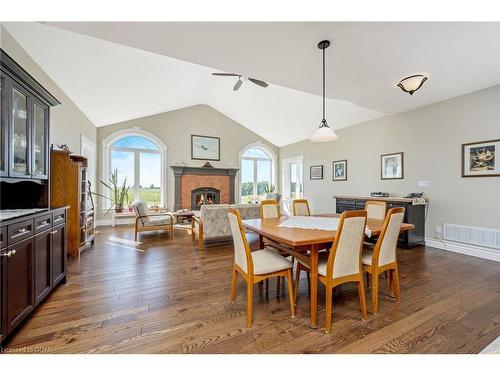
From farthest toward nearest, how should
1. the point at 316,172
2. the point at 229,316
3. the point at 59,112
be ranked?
the point at 316,172, the point at 59,112, the point at 229,316

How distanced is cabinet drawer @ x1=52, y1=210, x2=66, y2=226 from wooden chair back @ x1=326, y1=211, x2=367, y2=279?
2.60 m

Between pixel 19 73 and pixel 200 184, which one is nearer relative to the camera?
pixel 19 73

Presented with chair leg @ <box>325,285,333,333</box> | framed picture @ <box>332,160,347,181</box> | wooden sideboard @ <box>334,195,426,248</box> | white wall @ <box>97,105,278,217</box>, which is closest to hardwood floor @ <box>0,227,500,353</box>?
chair leg @ <box>325,285,333,333</box>

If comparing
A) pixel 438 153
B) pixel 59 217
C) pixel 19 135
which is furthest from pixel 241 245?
pixel 438 153

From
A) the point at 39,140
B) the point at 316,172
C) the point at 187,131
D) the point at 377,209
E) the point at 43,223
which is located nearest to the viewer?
the point at 43,223

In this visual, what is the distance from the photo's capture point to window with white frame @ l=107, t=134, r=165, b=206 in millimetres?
6238

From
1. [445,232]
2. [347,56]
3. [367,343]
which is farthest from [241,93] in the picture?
[367,343]

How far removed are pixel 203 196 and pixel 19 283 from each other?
18.1 feet

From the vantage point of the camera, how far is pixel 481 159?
333 centimetres

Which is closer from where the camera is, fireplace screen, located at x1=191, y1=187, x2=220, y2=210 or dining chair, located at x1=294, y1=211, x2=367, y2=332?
dining chair, located at x1=294, y1=211, x2=367, y2=332

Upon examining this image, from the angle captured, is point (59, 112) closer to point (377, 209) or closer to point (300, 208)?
point (300, 208)

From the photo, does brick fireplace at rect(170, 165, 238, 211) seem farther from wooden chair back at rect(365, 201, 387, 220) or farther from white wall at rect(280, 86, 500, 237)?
wooden chair back at rect(365, 201, 387, 220)

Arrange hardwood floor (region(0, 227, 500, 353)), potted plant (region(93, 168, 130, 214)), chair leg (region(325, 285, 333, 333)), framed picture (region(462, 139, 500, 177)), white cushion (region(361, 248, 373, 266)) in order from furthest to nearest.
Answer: potted plant (region(93, 168, 130, 214))
framed picture (region(462, 139, 500, 177))
white cushion (region(361, 248, 373, 266))
chair leg (region(325, 285, 333, 333))
hardwood floor (region(0, 227, 500, 353))
